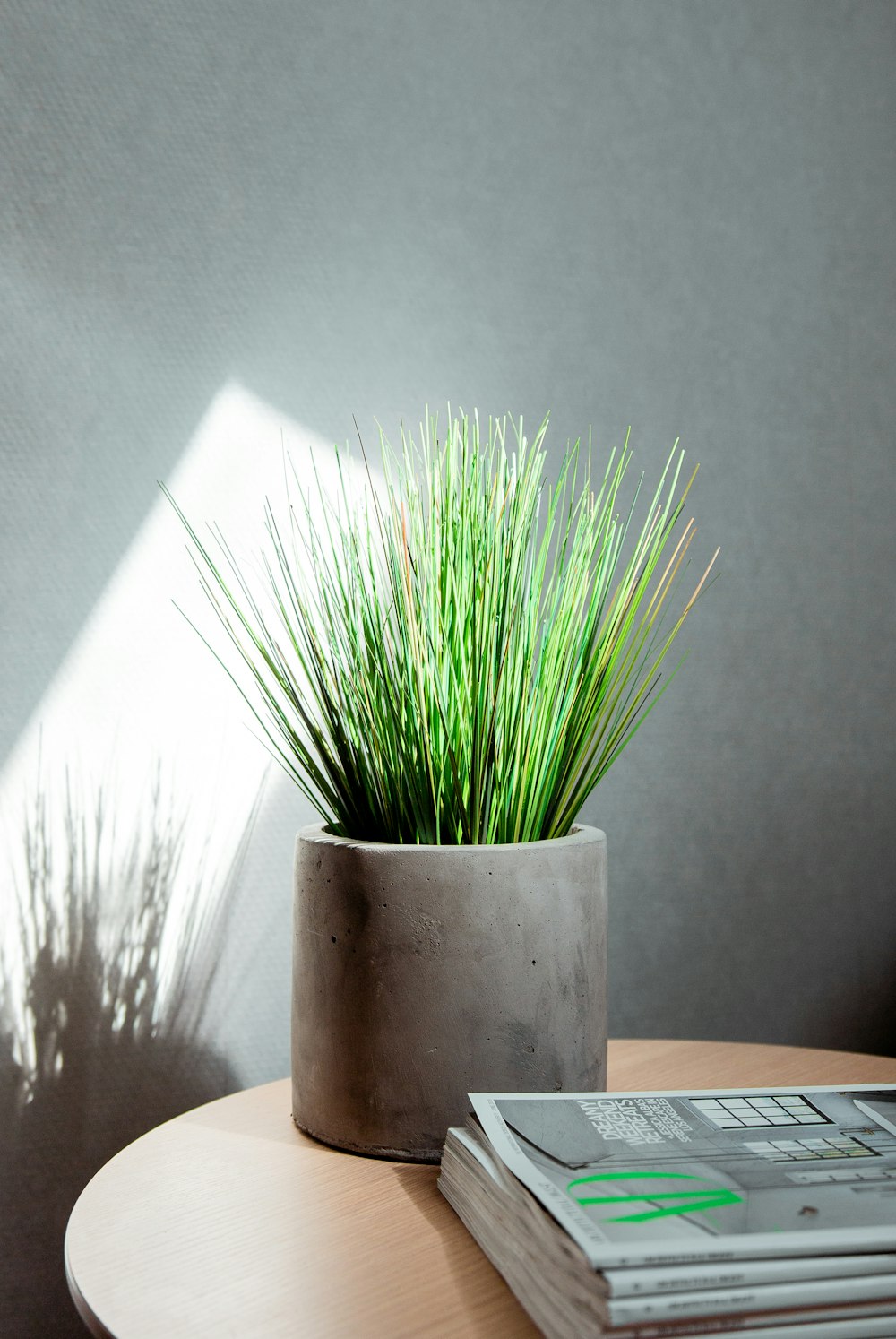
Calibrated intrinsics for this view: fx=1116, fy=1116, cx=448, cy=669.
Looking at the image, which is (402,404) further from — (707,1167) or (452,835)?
(707,1167)

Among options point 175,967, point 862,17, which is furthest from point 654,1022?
point 862,17

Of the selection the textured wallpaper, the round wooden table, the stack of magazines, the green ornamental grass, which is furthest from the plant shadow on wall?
the stack of magazines

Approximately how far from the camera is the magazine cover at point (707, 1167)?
48cm

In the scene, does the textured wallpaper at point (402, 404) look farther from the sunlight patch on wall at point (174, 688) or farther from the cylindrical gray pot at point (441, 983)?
the cylindrical gray pot at point (441, 983)

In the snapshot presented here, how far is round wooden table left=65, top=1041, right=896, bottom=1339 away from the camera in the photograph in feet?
1.72

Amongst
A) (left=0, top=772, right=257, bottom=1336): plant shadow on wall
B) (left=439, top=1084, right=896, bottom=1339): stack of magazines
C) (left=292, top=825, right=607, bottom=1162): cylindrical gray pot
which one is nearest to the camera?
(left=439, top=1084, right=896, bottom=1339): stack of magazines

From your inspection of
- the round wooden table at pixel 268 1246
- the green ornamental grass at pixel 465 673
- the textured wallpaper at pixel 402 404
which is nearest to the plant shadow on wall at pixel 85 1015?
the textured wallpaper at pixel 402 404

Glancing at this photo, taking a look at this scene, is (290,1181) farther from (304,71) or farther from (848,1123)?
(304,71)

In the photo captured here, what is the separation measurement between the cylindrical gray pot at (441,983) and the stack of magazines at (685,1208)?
37mm

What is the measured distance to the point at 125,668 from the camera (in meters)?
0.99

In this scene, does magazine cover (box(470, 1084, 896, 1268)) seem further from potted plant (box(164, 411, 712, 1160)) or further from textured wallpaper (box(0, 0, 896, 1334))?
textured wallpaper (box(0, 0, 896, 1334))

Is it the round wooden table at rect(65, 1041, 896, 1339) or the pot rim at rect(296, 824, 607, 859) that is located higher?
the pot rim at rect(296, 824, 607, 859)

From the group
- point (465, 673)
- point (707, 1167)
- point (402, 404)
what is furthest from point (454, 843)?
point (402, 404)

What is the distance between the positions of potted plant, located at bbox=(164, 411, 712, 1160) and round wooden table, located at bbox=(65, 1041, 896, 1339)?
4 cm
